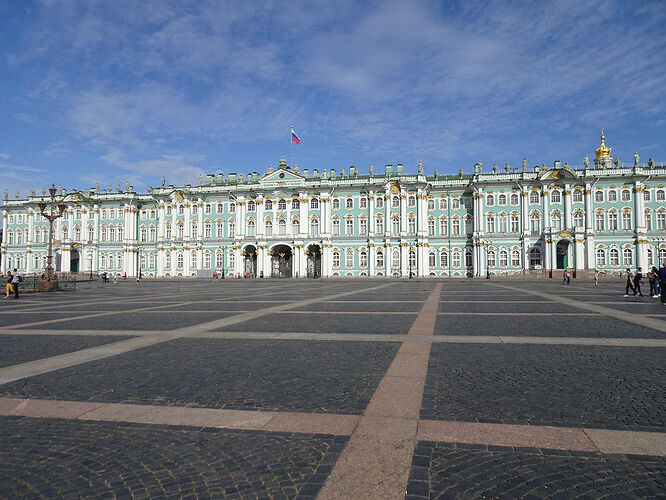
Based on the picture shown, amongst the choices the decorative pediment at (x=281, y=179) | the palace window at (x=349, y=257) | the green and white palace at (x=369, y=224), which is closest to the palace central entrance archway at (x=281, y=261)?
the green and white palace at (x=369, y=224)

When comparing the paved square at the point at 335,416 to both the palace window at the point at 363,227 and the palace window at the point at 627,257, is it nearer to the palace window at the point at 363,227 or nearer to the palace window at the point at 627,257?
the palace window at the point at 363,227

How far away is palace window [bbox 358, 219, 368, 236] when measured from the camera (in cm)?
6475

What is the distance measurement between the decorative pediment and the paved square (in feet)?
189

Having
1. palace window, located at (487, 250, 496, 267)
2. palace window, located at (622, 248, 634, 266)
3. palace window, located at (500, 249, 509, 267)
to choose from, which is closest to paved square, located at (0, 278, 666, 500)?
palace window, located at (487, 250, 496, 267)

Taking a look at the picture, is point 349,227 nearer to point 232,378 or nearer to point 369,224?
point 369,224

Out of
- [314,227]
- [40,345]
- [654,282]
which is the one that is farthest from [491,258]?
[40,345]

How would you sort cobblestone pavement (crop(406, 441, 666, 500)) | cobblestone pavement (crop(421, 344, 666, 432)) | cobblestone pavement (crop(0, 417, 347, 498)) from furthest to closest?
cobblestone pavement (crop(421, 344, 666, 432)) < cobblestone pavement (crop(0, 417, 347, 498)) < cobblestone pavement (crop(406, 441, 666, 500))

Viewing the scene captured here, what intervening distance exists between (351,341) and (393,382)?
3262 mm

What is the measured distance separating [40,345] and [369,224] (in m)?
56.8

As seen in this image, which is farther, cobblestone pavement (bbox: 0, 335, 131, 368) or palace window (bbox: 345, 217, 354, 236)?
palace window (bbox: 345, 217, 354, 236)

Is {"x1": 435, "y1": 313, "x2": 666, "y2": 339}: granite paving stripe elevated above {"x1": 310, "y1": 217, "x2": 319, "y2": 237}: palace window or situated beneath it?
situated beneath

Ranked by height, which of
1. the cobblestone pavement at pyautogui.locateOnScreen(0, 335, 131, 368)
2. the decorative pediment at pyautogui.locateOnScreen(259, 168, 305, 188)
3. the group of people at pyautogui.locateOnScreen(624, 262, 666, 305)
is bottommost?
the cobblestone pavement at pyautogui.locateOnScreen(0, 335, 131, 368)

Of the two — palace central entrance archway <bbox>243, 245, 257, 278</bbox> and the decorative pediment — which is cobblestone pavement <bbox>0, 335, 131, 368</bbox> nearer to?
the decorative pediment

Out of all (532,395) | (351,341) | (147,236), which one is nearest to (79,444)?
(532,395)
